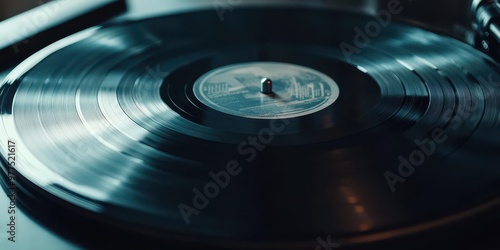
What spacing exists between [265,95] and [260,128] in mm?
153

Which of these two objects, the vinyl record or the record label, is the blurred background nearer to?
the vinyl record

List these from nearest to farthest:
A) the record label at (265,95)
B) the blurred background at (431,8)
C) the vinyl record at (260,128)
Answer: the vinyl record at (260,128) → the record label at (265,95) → the blurred background at (431,8)

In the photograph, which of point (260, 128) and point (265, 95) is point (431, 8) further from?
point (260, 128)

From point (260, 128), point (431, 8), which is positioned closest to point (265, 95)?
point (260, 128)

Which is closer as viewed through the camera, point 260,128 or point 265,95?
point 260,128

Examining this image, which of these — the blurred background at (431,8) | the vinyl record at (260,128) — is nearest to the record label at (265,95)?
the vinyl record at (260,128)

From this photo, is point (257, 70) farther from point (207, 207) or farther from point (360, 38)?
point (207, 207)

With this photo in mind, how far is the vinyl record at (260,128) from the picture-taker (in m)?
0.60

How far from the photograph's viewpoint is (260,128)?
825mm

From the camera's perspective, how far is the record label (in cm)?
92

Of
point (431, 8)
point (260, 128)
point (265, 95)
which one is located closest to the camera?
point (260, 128)

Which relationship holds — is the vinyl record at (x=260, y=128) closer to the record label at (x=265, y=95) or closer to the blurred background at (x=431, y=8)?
the record label at (x=265, y=95)

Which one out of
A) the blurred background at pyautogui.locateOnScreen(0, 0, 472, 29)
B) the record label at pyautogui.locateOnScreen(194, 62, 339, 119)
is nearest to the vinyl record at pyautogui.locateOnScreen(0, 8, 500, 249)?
the record label at pyautogui.locateOnScreen(194, 62, 339, 119)

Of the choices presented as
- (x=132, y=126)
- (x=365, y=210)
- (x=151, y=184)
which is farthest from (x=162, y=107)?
(x=365, y=210)
